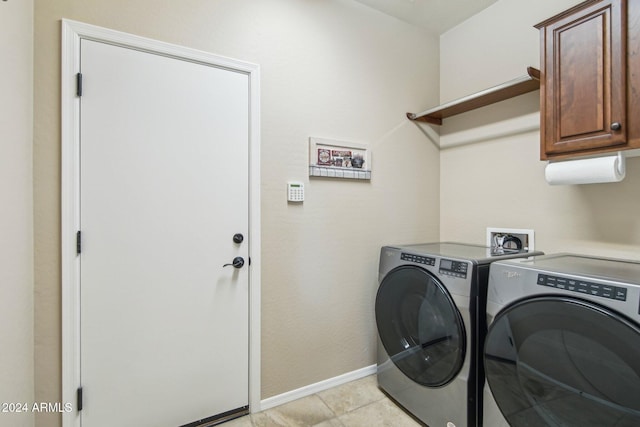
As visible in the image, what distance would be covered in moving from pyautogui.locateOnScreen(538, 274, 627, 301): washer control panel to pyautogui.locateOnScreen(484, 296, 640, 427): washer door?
4 centimetres

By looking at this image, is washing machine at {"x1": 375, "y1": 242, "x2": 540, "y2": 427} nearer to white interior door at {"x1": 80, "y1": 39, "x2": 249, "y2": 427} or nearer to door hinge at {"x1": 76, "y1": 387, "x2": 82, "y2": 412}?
white interior door at {"x1": 80, "y1": 39, "x2": 249, "y2": 427}

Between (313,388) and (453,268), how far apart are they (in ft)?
4.02

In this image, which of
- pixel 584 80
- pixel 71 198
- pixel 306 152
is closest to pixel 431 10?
pixel 584 80

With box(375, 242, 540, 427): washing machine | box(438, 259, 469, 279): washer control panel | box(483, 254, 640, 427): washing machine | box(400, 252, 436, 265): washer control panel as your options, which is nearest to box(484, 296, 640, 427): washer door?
box(483, 254, 640, 427): washing machine

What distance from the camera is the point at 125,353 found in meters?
1.50

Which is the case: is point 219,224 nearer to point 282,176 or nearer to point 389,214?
point 282,176

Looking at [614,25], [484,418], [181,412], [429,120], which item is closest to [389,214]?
[429,120]

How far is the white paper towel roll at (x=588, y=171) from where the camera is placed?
54.9 inches

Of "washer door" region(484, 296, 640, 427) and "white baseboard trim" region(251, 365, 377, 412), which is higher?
"washer door" region(484, 296, 640, 427)

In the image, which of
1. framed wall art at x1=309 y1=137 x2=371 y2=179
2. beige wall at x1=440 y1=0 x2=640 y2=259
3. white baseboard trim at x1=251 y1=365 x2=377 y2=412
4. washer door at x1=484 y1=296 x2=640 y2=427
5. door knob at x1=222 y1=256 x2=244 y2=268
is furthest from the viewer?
framed wall art at x1=309 y1=137 x2=371 y2=179

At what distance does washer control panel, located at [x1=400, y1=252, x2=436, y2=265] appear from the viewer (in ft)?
5.42

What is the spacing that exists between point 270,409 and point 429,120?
2.39 meters

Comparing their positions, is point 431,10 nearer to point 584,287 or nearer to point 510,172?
point 510,172

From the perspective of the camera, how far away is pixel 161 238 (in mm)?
1572
